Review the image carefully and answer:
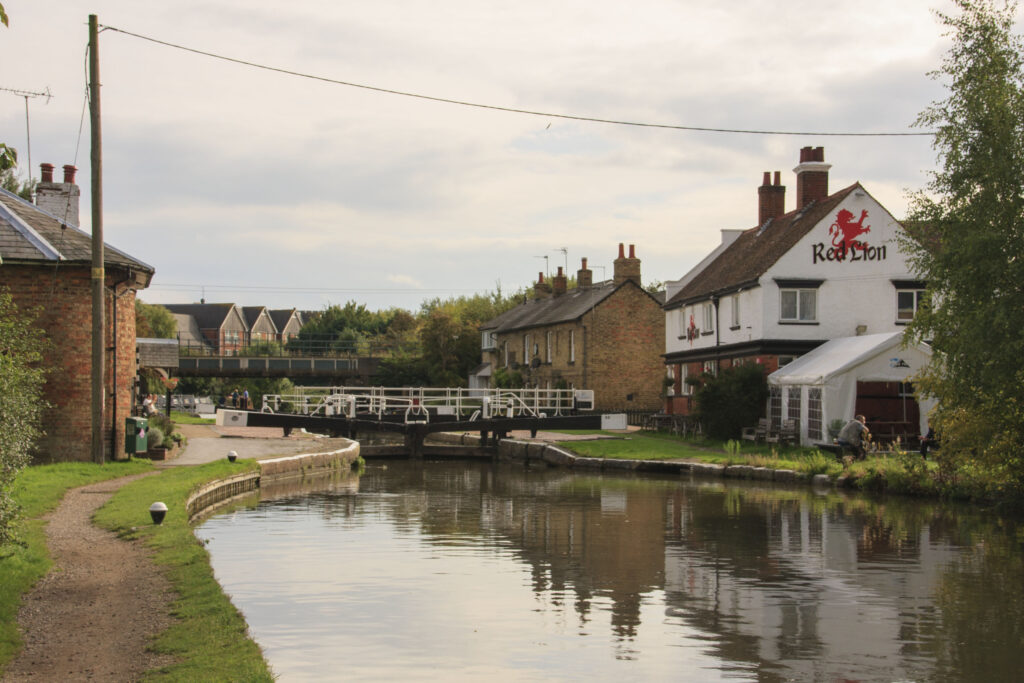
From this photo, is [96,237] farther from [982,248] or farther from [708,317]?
[708,317]

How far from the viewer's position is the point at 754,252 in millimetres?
43094

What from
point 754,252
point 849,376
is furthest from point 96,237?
point 754,252

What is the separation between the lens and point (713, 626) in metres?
12.3

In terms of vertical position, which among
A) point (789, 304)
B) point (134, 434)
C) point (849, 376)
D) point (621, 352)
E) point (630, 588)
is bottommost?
point (630, 588)

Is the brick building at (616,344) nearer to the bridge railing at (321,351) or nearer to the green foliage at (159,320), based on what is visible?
the bridge railing at (321,351)

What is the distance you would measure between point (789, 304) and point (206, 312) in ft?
380

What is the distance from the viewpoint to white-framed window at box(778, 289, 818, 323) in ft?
127

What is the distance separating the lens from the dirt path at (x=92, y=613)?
29.9 ft

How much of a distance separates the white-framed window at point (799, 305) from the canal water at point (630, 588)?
555 inches

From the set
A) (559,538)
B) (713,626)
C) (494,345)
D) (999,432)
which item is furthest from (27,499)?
(494,345)

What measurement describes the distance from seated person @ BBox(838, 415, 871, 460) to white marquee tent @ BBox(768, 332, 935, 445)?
2513mm

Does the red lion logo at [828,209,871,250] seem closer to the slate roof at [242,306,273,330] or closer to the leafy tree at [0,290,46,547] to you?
the leafy tree at [0,290,46,547]

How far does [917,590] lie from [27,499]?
14.6 m

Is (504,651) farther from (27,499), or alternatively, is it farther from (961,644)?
(27,499)
